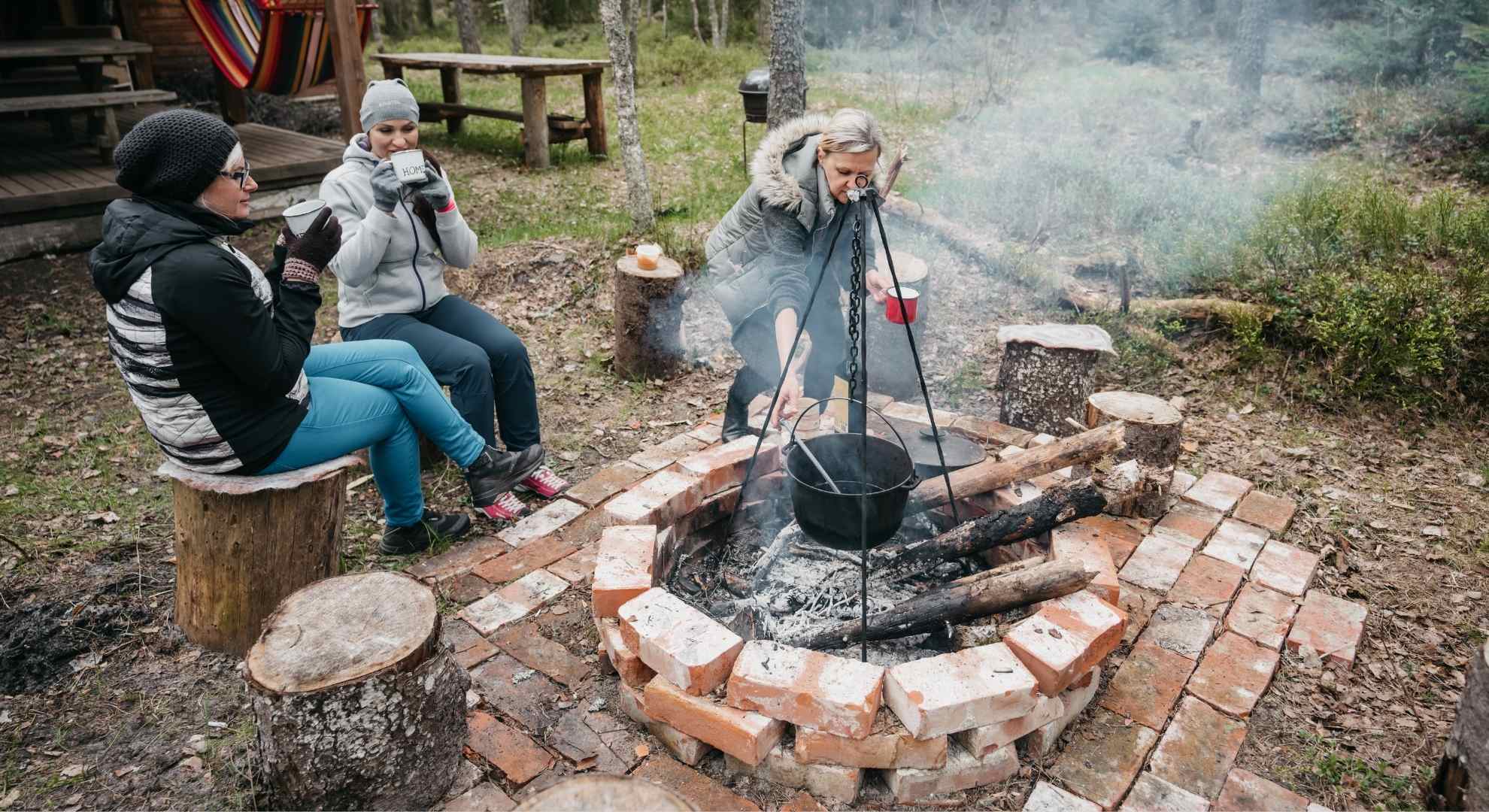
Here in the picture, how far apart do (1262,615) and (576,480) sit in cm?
273

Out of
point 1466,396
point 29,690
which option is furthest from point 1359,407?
point 29,690

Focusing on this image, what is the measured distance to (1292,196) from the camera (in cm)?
588

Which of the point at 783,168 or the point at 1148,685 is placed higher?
the point at 783,168

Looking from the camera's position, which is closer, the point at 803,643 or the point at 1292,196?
the point at 803,643

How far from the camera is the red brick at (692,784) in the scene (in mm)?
2150

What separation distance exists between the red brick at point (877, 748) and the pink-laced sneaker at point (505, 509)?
1740mm

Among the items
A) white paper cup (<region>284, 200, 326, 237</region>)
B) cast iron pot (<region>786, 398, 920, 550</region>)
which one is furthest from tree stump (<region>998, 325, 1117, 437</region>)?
white paper cup (<region>284, 200, 326, 237</region>)

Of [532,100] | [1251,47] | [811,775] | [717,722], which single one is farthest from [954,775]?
[1251,47]

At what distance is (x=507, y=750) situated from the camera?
2.30 m

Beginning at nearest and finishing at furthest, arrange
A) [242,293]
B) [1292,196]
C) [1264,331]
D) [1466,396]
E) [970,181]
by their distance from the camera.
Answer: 1. [242,293]
2. [1466,396]
3. [1264,331]
4. [1292,196]
5. [970,181]

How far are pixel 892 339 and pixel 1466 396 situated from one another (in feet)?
9.27

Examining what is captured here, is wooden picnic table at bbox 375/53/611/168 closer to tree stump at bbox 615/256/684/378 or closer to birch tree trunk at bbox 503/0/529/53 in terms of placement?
tree stump at bbox 615/256/684/378

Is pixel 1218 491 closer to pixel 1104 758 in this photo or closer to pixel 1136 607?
pixel 1136 607

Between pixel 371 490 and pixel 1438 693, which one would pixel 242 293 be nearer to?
pixel 371 490
